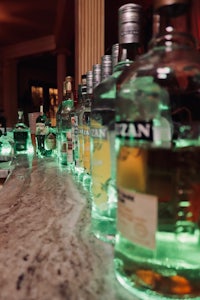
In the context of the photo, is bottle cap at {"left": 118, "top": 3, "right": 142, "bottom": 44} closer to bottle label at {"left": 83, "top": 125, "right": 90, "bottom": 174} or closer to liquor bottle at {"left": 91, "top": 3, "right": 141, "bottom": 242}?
liquor bottle at {"left": 91, "top": 3, "right": 141, "bottom": 242}

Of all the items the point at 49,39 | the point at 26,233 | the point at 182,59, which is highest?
the point at 49,39

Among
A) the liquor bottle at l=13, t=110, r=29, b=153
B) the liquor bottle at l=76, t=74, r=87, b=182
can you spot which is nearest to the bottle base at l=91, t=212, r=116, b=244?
the liquor bottle at l=76, t=74, r=87, b=182

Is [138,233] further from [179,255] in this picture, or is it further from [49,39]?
[49,39]

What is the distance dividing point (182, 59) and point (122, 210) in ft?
0.50

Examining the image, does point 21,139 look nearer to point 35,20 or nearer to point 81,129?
point 81,129

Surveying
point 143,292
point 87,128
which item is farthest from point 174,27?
point 87,128

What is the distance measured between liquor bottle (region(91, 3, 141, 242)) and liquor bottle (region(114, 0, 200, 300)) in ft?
0.21

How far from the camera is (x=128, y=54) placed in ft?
1.42

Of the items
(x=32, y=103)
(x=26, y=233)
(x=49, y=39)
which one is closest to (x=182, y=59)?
(x=26, y=233)

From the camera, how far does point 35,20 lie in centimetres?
454

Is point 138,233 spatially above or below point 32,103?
below

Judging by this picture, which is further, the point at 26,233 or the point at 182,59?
the point at 26,233

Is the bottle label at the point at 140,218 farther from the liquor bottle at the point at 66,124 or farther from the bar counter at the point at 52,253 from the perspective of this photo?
the liquor bottle at the point at 66,124

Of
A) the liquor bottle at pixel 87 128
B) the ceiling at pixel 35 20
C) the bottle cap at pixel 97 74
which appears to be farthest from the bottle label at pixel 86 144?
the ceiling at pixel 35 20
